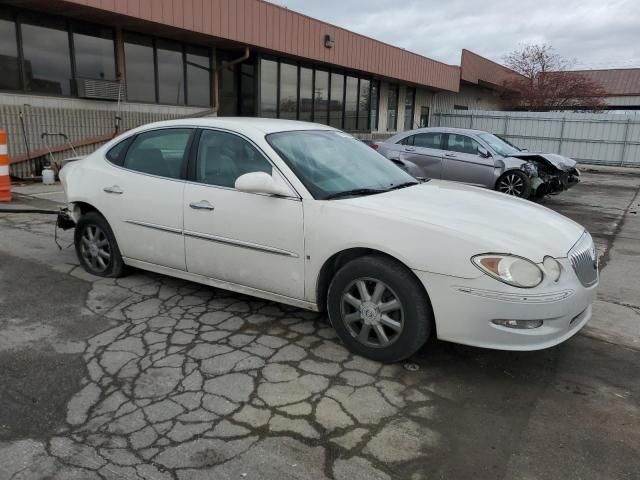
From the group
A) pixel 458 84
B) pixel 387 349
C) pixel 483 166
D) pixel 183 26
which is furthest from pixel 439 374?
pixel 458 84

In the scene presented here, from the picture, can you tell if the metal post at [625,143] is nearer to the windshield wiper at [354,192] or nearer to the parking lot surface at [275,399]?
the parking lot surface at [275,399]

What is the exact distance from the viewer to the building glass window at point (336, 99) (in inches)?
747

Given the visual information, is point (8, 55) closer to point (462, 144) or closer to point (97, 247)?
point (97, 247)

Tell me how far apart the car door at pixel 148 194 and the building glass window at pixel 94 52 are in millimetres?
8040

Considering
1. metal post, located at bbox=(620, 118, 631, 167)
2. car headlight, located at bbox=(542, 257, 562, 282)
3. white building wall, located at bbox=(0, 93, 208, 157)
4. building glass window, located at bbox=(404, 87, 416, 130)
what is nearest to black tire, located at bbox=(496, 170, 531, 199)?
car headlight, located at bbox=(542, 257, 562, 282)

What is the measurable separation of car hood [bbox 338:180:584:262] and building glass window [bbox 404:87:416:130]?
21747 millimetres

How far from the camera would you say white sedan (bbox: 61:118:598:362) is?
295cm

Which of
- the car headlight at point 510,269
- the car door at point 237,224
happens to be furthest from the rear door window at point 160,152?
the car headlight at point 510,269

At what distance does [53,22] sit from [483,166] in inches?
376

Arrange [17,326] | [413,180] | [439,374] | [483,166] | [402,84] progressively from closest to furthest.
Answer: [439,374]
[17,326]
[413,180]
[483,166]
[402,84]

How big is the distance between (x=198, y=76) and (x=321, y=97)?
545 cm

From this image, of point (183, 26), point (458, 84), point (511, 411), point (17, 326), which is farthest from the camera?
point (458, 84)

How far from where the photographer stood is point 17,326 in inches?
149

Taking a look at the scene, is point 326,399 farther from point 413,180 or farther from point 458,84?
point 458,84
